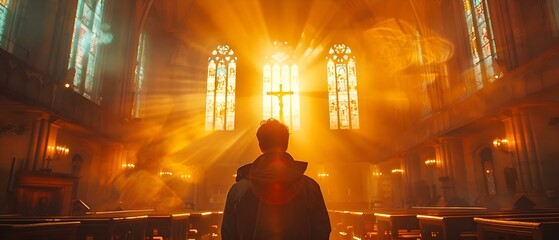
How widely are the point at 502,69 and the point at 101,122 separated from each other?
41.0ft

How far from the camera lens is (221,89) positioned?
856 inches

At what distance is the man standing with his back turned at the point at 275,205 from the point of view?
1.81 meters

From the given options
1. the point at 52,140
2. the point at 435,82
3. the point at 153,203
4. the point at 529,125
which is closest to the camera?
the point at 529,125

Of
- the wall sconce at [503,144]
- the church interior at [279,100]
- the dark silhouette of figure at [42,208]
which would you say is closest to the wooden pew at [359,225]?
the church interior at [279,100]

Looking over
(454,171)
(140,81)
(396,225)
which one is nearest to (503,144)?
(454,171)

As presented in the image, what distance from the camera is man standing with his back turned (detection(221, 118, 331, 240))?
1.81 m

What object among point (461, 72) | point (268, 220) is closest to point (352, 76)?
point (461, 72)

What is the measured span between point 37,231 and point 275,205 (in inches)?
104

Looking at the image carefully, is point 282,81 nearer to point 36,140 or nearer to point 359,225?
point 36,140

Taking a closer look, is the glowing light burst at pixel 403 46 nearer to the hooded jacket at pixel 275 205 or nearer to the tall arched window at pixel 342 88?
the tall arched window at pixel 342 88

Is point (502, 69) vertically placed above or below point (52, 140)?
above

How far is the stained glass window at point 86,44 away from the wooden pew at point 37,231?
923 cm

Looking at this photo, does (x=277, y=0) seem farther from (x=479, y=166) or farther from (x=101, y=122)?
(x=479, y=166)

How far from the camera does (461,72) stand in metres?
13.8
